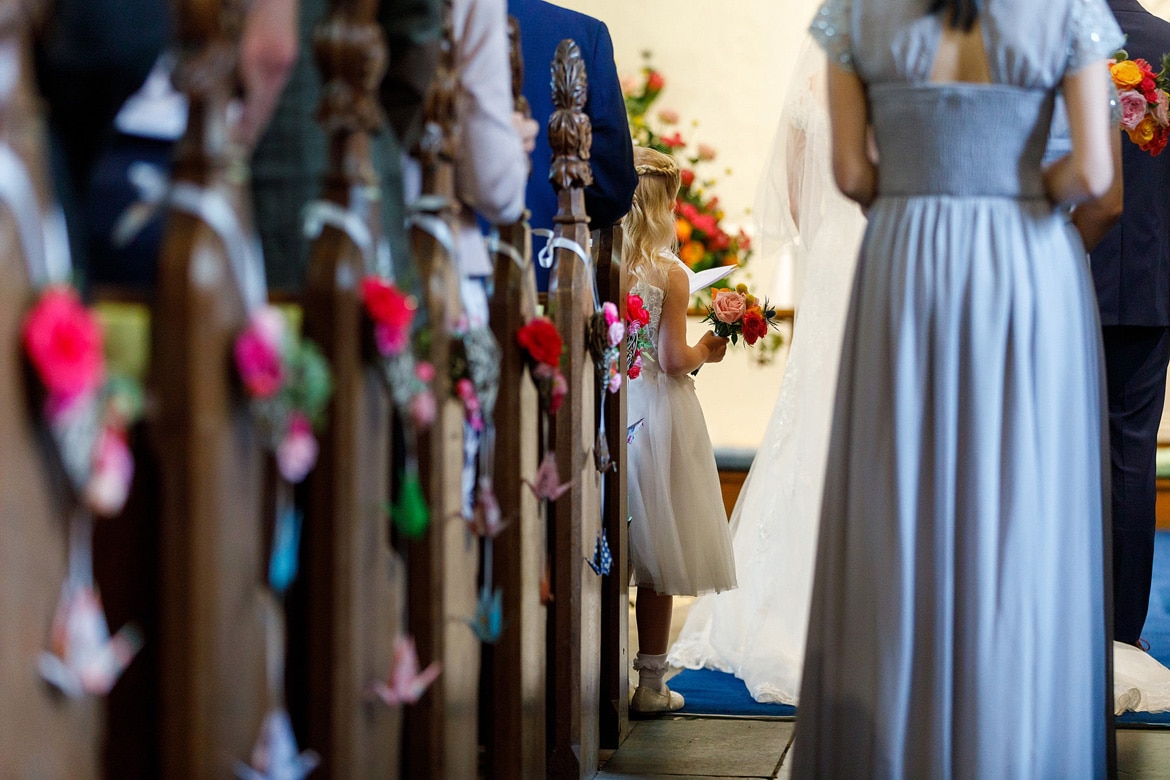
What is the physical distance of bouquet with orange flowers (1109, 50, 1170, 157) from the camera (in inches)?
117

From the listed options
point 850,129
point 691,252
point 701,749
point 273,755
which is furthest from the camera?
point 691,252

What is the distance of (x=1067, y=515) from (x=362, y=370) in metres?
1.31

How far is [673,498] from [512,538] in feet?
4.43

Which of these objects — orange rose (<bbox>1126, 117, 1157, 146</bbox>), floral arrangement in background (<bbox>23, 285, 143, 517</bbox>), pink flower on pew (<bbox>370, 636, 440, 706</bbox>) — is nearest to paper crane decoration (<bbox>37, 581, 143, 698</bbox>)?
floral arrangement in background (<bbox>23, 285, 143, 517</bbox>)

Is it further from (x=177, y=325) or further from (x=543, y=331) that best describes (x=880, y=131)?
(x=177, y=325)

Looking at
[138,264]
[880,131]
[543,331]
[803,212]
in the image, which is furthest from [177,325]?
[803,212]

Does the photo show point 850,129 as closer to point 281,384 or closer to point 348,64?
point 348,64

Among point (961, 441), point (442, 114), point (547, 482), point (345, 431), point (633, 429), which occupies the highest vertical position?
point (442, 114)

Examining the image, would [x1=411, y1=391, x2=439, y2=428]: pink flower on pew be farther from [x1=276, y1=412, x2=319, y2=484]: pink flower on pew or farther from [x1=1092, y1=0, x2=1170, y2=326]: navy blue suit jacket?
[x1=1092, y1=0, x2=1170, y2=326]: navy blue suit jacket

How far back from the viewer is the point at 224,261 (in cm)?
140

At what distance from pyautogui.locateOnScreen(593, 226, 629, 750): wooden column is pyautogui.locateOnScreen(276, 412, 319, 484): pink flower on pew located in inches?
67.8

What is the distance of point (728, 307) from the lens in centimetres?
372

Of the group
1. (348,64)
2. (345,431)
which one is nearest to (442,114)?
(348,64)

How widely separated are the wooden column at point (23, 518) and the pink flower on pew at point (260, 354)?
0.72ft
